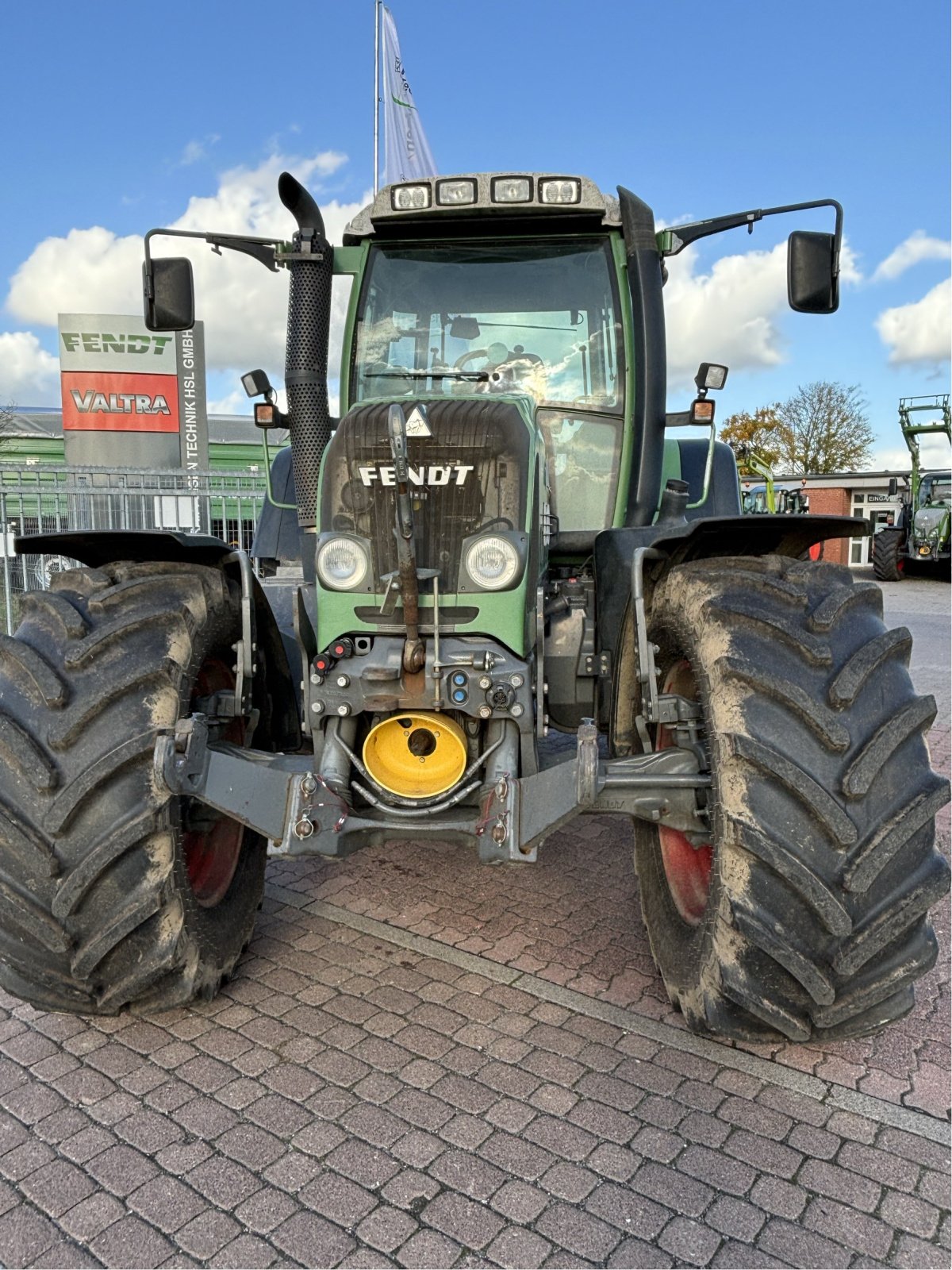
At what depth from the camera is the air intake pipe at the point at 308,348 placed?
4004 millimetres

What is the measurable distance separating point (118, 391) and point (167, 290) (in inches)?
387

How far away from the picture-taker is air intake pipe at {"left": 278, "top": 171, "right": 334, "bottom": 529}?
4.00 meters

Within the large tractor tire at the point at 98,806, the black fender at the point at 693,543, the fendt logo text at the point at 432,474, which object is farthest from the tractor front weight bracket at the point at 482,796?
the fendt logo text at the point at 432,474

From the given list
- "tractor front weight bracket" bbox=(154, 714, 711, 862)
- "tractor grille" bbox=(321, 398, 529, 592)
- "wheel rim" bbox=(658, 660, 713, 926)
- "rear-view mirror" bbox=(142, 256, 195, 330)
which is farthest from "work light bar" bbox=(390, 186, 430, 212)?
"tractor front weight bracket" bbox=(154, 714, 711, 862)

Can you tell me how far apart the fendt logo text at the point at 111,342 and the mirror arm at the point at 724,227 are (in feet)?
34.5

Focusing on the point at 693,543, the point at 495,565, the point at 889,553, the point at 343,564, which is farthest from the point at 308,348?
the point at 889,553

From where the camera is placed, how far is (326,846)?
2.74 metres

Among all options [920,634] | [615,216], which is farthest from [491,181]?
[920,634]

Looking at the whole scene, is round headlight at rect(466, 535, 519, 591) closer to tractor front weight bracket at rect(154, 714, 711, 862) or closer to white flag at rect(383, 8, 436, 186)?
tractor front weight bracket at rect(154, 714, 711, 862)

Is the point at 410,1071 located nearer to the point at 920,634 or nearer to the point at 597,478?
the point at 597,478

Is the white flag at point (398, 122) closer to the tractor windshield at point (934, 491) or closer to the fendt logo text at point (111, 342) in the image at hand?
the fendt logo text at point (111, 342)

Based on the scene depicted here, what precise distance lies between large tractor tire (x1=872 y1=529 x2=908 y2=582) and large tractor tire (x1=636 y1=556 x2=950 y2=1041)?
2060 cm

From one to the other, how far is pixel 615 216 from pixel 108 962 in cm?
333

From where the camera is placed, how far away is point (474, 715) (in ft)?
9.54
